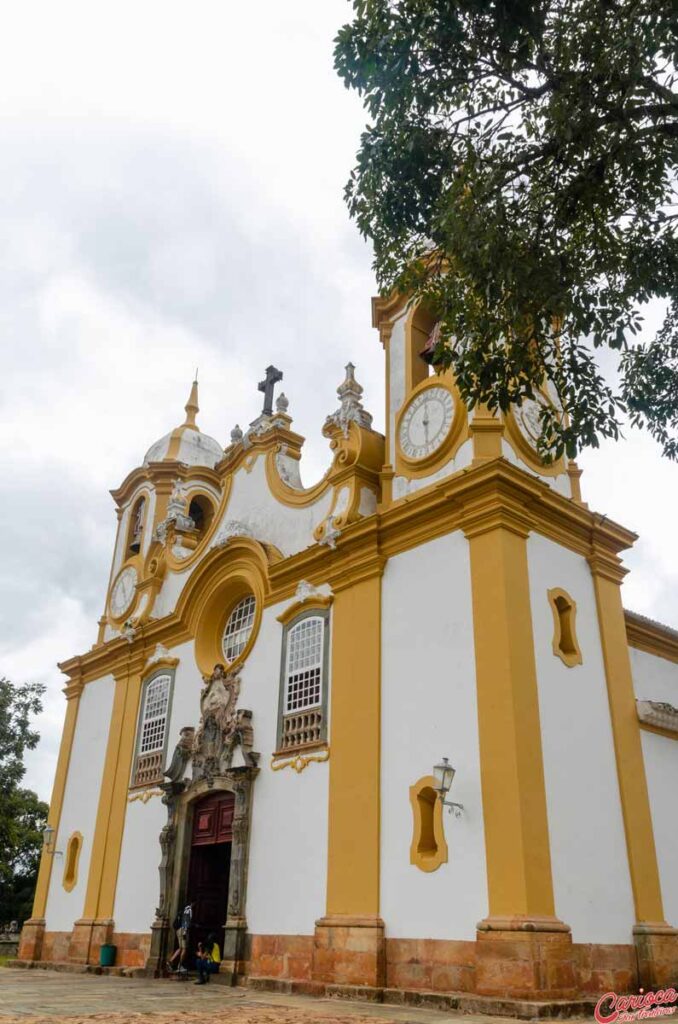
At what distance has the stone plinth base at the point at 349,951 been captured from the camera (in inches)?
438

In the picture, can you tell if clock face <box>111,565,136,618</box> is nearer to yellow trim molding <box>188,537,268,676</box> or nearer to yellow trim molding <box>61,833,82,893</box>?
yellow trim molding <box>188,537,268,676</box>

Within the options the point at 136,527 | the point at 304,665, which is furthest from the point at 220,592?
the point at 136,527

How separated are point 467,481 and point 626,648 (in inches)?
149

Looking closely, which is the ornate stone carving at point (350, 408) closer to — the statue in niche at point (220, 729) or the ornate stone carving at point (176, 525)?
the statue in niche at point (220, 729)

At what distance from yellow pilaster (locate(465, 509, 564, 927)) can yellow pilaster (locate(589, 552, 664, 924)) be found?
2.00m

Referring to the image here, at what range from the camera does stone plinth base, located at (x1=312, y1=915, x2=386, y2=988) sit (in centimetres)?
1112

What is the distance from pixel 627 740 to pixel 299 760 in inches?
194

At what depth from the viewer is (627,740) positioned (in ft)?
41.0

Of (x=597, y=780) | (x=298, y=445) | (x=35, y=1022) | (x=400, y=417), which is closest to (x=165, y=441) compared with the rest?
(x=298, y=445)

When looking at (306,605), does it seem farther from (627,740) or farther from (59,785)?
(59,785)

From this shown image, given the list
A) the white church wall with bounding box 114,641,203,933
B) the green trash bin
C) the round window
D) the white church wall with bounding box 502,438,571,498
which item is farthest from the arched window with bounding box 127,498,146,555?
the white church wall with bounding box 502,438,571,498

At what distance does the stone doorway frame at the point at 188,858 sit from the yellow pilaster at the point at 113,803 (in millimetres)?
2190

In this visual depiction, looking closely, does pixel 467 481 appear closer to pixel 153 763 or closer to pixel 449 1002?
pixel 449 1002

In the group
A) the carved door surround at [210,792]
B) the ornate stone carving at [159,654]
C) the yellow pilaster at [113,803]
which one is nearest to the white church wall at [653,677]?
the carved door surround at [210,792]
